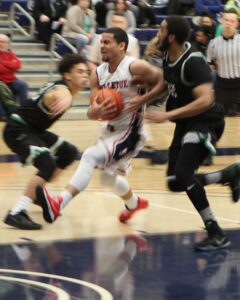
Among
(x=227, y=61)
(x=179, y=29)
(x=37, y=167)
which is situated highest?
(x=179, y=29)

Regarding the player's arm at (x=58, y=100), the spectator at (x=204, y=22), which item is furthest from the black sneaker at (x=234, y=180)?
the spectator at (x=204, y=22)

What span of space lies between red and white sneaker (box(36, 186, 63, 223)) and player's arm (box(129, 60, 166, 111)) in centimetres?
92

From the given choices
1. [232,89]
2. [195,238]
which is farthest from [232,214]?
[232,89]

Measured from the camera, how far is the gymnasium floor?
18.8 ft

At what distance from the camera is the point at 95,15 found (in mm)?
15977

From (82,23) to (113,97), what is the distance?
27.6 feet

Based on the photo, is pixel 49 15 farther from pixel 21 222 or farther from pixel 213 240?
pixel 213 240

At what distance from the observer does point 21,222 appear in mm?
7375

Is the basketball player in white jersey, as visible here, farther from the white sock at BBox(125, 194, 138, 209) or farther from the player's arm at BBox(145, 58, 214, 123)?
the player's arm at BBox(145, 58, 214, 123)

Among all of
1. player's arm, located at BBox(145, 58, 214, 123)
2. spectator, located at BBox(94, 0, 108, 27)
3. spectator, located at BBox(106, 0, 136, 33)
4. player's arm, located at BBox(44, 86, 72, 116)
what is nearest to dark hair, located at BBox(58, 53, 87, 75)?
player's arm, located at BBox(44, 86, 72, 116)

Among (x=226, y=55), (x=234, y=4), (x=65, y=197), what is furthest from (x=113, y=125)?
(x=234, y=4)

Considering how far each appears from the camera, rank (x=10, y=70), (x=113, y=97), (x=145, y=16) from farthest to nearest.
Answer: (x=145, y=16), (x=10, y=70), (x=113, y=97)

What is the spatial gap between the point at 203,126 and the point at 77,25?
29.0 ft

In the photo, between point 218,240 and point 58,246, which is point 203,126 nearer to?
point 218,240
